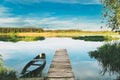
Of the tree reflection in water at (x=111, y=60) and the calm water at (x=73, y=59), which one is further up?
the tree reflection in water at (x=111, y=60)

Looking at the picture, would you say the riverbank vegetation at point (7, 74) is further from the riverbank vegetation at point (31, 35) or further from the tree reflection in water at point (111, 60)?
the riverbank vegetation at point (31, 35)

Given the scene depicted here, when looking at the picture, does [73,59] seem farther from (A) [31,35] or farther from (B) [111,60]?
(A) [31,35]

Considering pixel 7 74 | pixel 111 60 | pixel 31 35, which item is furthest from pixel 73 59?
pixel 31 35

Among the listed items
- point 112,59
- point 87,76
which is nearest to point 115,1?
point 112,59

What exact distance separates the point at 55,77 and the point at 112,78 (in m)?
3.66

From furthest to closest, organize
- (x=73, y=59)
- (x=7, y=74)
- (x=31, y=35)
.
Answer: (x=31, y=35), (x=73, y=59), (x=7, y=74)

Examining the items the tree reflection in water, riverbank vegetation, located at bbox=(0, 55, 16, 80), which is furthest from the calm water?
riverbank vegetation, located at bbox=(0, 55, 16, 80)

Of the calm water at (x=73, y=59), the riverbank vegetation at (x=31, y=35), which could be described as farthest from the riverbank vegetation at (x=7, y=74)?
the riverbank vegetation at (x=31, y=35)

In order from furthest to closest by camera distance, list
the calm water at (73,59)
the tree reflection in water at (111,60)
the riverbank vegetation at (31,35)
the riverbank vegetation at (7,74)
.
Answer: the riverbank vegetation at (31,35) → the tree reflection in water at (111,60) → the calm water at (73,59) → the riverbank vegetation at (7,74)

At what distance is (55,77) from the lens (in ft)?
48.4

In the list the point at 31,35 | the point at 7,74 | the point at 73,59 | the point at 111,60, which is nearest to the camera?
the point at 7,74

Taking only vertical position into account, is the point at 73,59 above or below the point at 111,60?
below

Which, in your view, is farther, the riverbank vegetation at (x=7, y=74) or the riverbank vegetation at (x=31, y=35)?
the riverbank vegetation at (x=31, y=35)

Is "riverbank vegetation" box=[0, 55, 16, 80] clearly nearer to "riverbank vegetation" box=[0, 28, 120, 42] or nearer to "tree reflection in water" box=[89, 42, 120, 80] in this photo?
"tree reflection in water" box=[89, 42, 120, 80]
